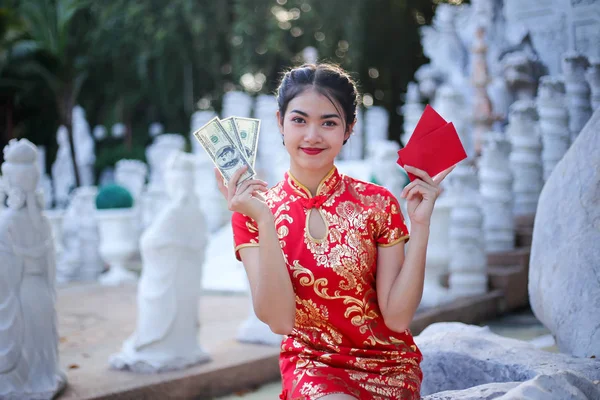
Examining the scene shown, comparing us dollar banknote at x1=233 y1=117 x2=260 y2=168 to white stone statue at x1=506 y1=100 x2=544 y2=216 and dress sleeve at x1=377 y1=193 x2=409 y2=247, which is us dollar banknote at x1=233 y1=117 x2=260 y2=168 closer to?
dress sleeve at x1=377 y1=193 x2=409 y2=247

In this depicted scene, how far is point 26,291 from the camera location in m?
3.44

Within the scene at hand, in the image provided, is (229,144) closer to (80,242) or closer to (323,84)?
(323,84)

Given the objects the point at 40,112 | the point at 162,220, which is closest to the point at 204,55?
the point at 40,112

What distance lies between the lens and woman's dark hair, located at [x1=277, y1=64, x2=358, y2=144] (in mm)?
2133

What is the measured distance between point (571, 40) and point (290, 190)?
247 cm

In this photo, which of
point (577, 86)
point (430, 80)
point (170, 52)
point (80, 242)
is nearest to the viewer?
point (577, 86)

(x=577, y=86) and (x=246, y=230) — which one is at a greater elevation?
(x=577, y=86)

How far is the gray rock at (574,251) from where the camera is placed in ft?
8.98

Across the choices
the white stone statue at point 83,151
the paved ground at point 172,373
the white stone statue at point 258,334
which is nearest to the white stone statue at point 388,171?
the paved ground at point 172,373

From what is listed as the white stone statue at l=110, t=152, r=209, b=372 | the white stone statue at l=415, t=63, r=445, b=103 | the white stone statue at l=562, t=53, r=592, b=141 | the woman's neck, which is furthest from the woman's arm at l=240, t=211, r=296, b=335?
the white stone statue at l=415, t=63, r=445, b=103

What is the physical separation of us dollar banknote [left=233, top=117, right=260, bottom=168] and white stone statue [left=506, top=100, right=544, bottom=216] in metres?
4.83

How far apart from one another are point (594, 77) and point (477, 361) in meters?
1.96

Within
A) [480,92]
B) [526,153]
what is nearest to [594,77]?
[526,153]

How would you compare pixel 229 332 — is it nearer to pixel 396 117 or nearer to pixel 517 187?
pixel 517 187
